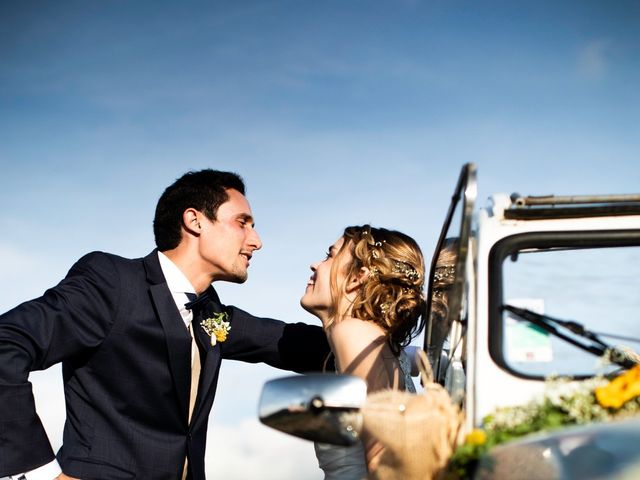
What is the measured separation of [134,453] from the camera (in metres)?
4.30

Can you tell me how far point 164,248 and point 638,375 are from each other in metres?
3.95

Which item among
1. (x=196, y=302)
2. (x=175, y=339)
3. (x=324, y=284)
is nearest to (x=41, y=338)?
(x=175, y=339)

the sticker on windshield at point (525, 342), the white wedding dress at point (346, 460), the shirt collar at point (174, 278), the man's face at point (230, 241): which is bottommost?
the white wedding dress at point (346, 460)

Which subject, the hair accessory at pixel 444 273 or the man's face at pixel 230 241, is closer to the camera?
the hair accessory at pixel 444 273

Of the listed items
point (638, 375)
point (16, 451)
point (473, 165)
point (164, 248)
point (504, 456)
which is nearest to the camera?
point (504, 456)

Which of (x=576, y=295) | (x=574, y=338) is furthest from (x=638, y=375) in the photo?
(x=576, y=295)

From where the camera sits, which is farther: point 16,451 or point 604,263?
point 16,451

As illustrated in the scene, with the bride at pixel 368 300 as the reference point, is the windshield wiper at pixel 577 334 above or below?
below

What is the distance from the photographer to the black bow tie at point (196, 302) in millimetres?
4793

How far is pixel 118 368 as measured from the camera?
439 cm

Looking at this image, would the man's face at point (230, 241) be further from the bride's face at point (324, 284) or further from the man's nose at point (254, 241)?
the bride's face at point (324, 284)

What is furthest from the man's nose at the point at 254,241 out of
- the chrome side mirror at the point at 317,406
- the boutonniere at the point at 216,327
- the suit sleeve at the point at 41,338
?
the chrome side mirror at the point at 317,406

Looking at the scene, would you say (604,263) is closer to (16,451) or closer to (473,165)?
(473,165)

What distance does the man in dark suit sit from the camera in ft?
12.7
